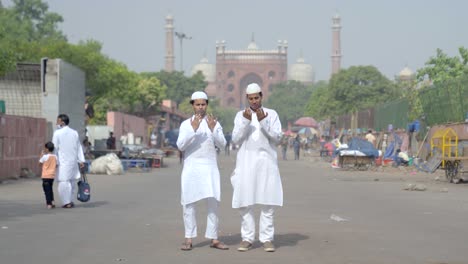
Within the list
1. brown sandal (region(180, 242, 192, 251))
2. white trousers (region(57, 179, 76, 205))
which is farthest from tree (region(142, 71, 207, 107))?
brown sandal (region(180, 242, 192, 251))

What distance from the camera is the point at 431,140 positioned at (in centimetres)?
2350

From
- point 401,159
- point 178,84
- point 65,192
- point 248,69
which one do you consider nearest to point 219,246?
point 65,192

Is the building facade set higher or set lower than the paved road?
higher

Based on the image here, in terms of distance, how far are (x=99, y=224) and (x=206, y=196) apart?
2.81 metres

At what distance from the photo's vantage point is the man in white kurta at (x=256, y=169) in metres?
8.57

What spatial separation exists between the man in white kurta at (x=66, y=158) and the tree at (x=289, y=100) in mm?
121878

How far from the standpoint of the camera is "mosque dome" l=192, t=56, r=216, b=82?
16938 centimetres

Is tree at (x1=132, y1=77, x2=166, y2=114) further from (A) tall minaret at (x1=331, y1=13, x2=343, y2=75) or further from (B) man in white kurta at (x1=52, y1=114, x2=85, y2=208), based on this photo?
(A) tall minaret at (x1=331, y1=13, x2=343, y2=75)

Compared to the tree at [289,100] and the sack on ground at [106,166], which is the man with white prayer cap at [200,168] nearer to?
the sack on ground at [106,166]

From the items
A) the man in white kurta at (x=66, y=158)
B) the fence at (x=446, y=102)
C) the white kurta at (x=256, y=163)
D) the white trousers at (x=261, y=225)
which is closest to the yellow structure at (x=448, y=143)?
the fence at (x=446, y=102)

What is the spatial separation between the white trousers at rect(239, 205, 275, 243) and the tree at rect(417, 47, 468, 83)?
123 feet

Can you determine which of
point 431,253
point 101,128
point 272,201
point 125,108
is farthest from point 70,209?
point 125,108

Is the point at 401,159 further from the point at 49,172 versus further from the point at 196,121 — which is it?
the point at 196,121

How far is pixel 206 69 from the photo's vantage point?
170625 mm
